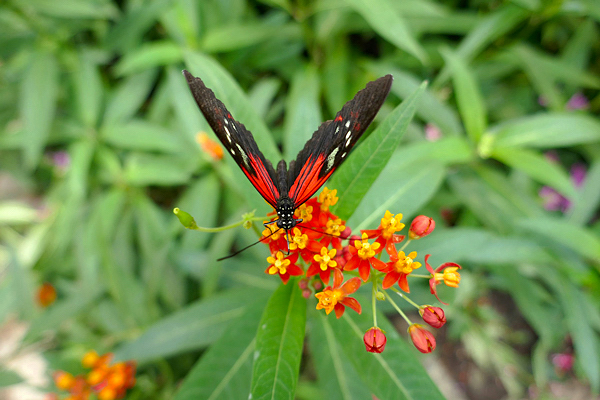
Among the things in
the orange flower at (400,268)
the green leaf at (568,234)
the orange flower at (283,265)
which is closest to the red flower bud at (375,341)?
the orange flower at (400,268)

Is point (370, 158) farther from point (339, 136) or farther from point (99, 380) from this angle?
point (99, 380)

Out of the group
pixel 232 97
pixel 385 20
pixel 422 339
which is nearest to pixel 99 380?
pixel 232 97

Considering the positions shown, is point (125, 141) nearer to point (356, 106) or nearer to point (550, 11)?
point (356, 106)

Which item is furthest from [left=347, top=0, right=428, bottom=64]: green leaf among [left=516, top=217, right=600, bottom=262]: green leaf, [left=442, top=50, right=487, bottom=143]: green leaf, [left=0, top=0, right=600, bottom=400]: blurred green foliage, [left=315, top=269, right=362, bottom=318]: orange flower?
[left=315, top=269, right=362, bottom=318]: orange flower

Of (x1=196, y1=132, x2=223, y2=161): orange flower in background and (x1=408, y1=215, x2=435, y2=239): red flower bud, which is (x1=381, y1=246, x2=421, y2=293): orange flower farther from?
(x1=196, y1=132, x2=223, y2=161): orange flower in background

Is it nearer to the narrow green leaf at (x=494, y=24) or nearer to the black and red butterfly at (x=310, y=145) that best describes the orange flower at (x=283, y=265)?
the black and red butterfly at (x=310, y=145)

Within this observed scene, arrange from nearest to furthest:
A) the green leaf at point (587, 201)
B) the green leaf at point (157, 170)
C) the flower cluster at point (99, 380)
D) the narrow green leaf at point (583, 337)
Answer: the narrow green leaf at point (583, 337) → the flower cluster at point (99, 380) → the green leaf at point (587, 201) → the green leaf at point (157, 170)
